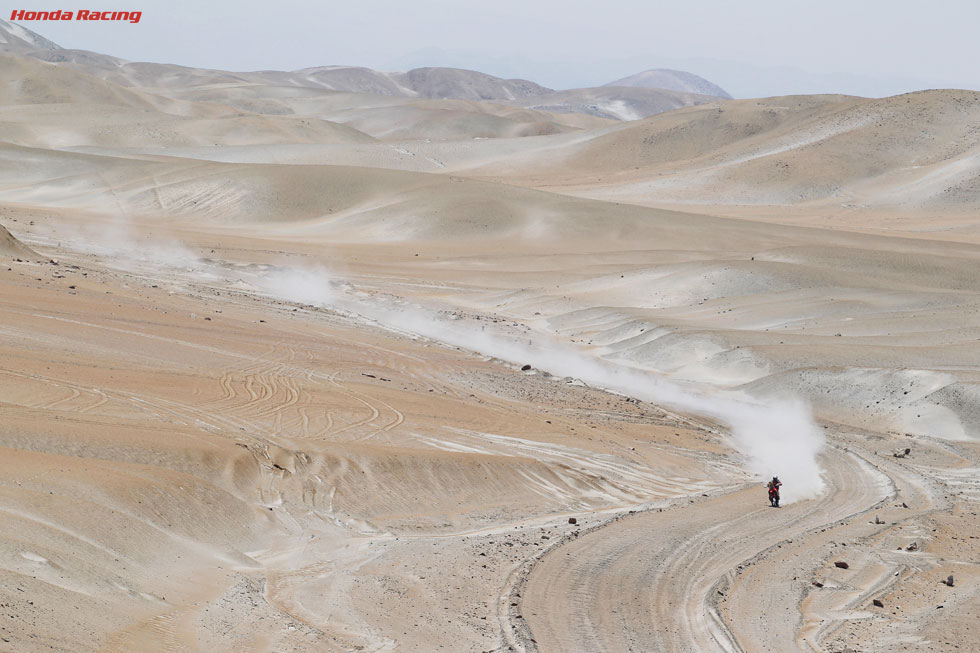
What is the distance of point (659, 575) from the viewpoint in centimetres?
1444

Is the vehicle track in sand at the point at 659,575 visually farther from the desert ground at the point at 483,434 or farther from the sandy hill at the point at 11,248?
the sandy hill at the point at 11,248

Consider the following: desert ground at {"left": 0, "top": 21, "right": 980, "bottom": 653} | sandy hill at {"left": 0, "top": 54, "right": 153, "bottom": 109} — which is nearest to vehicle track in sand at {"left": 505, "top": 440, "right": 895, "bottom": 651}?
desert ground at {"left": 0, "top": 21, "right": 980, "bottom": 653}

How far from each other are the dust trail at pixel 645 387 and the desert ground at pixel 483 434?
0.14 m

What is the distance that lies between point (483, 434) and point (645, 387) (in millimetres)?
8630

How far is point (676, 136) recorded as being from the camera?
12056 centimetres

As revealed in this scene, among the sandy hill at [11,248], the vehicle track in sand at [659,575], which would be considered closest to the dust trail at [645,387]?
the vehicle track in sand at [659,575]

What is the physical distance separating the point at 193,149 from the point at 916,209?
212ft

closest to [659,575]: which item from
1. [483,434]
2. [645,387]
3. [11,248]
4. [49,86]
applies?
[483,434]

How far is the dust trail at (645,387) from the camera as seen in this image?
2275 centimetres

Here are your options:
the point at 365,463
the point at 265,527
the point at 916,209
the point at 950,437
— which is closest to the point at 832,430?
the point at 950,437

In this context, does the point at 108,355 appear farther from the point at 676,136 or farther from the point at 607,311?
the point at 676,136

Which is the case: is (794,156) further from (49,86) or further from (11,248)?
(49,86)

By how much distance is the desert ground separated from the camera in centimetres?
1233

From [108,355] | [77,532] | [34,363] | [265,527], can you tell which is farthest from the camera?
[108,355]
